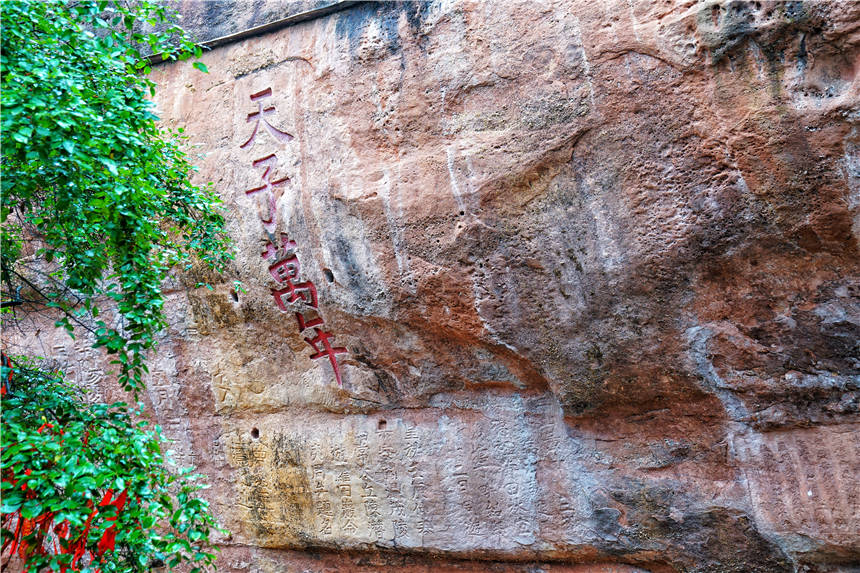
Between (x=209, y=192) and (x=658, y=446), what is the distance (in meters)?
2.87

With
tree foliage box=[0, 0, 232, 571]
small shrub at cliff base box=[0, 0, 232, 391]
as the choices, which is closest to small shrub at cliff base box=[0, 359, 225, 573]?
tree foliage box=[0, 0, 232, 571]

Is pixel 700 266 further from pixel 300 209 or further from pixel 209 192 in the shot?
pixel 209 192

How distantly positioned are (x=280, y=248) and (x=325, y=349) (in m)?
0.70

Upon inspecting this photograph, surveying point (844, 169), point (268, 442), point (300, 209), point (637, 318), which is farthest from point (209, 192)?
point (844, 169)

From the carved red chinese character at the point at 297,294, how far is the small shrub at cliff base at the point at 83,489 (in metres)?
1.54

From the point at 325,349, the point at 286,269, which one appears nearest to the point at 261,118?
the point at 286,269

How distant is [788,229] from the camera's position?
3.17 m

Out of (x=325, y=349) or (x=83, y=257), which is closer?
(x=83, y=257)

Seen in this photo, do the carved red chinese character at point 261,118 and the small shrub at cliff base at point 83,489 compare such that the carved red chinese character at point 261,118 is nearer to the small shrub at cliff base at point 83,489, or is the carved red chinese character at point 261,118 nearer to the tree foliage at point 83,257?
the tree foliage at point 83,257

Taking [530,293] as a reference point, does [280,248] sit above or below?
above

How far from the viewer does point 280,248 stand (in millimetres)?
4281

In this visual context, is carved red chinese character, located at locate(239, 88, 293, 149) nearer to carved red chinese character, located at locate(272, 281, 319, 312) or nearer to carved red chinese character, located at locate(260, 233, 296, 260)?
carved red chinese character, located at locate(260, 233, 296, 260)

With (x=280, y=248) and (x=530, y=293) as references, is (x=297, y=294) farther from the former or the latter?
(x=530, y=293)

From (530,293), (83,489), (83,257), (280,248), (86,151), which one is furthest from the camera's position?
(280,248)
